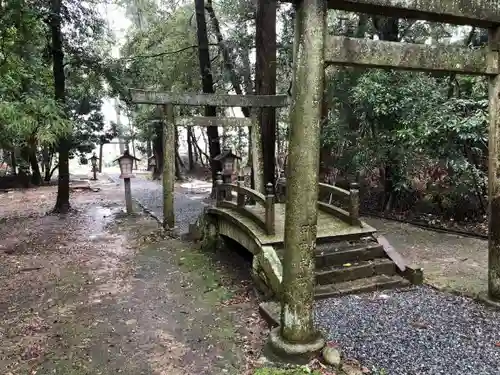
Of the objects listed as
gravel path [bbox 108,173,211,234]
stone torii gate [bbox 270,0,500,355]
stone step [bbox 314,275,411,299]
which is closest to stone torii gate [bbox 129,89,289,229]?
gravel path [bbox 108,173,211,234]

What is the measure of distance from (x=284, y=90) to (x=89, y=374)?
41.9 feet

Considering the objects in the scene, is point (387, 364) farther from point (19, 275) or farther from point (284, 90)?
point (284, 90)

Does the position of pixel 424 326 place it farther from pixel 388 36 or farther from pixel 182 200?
pixel 182 200

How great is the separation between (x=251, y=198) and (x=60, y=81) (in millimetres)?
8570

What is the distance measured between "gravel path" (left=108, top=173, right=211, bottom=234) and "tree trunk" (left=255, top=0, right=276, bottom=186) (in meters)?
2.90

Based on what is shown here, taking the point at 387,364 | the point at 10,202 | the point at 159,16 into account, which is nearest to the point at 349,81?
the point at 387,364

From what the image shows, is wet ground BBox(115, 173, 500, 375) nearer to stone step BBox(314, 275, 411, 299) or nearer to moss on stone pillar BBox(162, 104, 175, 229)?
stone step BBox(314, 275, 411, 299)

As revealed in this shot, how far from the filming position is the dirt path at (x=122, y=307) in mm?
4336

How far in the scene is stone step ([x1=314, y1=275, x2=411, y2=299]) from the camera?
5.45 meters

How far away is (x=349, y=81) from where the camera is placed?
33.9 feet

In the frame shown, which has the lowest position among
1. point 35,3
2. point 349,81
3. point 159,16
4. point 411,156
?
point 411,156

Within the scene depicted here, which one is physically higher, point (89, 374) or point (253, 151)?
point (253, 151)

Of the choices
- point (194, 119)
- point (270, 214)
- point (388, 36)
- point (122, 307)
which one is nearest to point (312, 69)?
point (270, 214)

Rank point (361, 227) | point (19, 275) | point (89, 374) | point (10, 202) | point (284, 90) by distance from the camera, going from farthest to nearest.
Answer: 1. point (10, 202)
2. point (284, 90)
3. point (19, 275)
4. point (361, 227)
5. point (89, 374)
